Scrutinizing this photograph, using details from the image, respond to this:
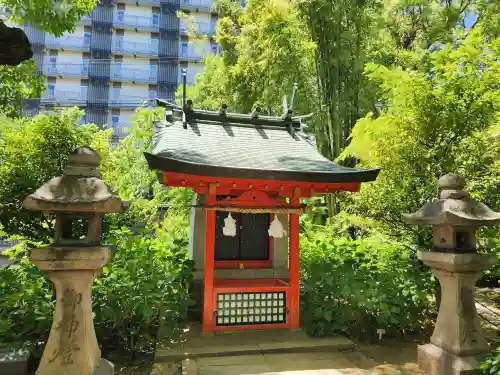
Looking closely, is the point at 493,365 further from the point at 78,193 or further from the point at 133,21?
the point at 133,21

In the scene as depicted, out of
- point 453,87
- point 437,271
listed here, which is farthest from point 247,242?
point 453,87

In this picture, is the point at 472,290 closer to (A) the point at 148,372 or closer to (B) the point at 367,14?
(A) the point at 148,372

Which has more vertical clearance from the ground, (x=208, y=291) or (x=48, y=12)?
(x=48, y=12)

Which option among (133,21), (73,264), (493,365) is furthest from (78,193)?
(133,21)

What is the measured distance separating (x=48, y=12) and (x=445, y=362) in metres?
7.85

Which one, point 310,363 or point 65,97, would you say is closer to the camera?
point 310,363

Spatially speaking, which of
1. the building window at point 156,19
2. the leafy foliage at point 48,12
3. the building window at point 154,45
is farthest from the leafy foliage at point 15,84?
the building window at point 156,19

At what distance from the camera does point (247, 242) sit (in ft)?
25.5

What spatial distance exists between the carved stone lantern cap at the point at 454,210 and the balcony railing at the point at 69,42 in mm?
35057

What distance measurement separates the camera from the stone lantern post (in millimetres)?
3822

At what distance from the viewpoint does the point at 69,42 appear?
32219 millimetres

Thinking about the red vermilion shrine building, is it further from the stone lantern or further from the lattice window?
the stone lantern

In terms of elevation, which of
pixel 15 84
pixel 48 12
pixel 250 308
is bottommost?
pixel 250 308

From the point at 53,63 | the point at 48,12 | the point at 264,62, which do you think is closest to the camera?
the point at 48,12
